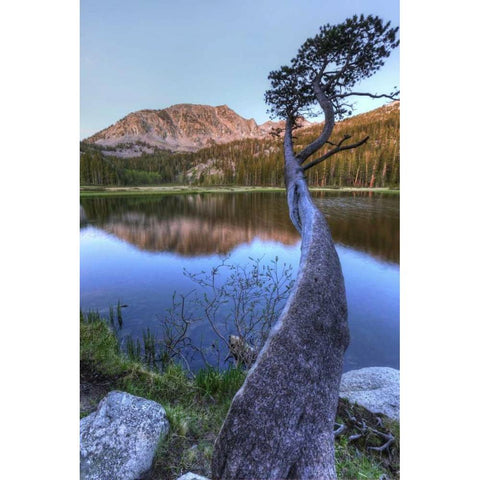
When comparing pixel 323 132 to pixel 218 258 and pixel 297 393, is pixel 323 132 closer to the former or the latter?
pixel 297 393

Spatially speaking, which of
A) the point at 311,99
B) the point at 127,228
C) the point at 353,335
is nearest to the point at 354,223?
the point at 353,335

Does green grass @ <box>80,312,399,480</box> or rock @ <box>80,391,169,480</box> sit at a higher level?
rock @ <box>80,391,169,480</box>

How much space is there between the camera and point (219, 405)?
9.81 feet

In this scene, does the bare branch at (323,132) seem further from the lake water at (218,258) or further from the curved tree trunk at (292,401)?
the lake water at (218,258)

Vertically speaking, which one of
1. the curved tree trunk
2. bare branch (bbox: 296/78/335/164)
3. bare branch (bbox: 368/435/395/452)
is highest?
bare branch (bbox: 296/78/335/164)

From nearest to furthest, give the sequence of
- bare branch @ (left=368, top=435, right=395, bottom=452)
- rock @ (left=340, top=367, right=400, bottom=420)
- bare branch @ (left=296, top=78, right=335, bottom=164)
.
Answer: bare branch @ (left=368, top=435, right=395, bottom=452)
rock @ (left=340, top=367, right=400, bottom=420)
bare branch @ (left=296, top=78, right=335, bottom=164)

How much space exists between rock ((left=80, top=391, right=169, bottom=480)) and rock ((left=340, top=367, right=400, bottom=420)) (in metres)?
2.39

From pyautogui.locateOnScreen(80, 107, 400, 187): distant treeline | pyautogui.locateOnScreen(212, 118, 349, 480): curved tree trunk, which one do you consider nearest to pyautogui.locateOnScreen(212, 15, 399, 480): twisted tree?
pyautogui.locateOnScreen(212, 118, 349, 480): curved tree trunk

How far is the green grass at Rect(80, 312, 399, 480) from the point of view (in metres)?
1.99

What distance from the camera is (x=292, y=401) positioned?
1225 millimetres

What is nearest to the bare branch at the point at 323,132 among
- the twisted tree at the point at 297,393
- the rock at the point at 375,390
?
the twisted tree at the point at 297,393

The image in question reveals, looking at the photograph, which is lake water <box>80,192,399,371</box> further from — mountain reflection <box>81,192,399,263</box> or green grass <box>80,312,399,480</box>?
green grass <box>80,312,399,480</box>

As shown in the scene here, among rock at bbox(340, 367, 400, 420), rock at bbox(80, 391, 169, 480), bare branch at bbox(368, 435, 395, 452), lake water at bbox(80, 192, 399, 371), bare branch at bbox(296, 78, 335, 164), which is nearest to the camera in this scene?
rock at bbox(80, 391, 169, 480)

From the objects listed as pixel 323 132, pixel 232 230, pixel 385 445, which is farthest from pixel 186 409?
Result: pixel 232 230
